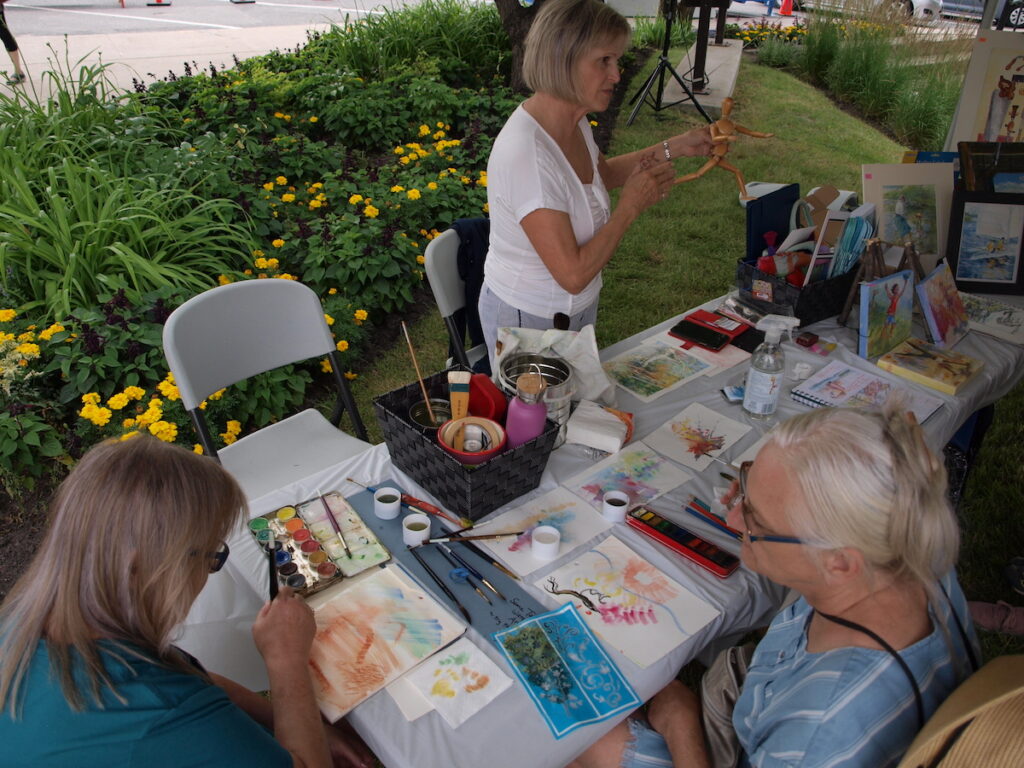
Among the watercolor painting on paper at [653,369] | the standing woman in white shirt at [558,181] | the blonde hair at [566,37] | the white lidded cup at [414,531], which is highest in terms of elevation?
the blonde hair at [566,37]

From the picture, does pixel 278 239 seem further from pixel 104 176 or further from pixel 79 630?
pixel 79 630

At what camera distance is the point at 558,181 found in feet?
6.96

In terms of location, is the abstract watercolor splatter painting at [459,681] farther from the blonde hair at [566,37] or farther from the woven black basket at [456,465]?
the blonde hair at [566,37]

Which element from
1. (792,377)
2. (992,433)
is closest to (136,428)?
(792,377)

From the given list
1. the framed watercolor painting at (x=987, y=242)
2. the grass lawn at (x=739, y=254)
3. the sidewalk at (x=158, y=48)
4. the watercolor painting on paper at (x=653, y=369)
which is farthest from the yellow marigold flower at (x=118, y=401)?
the sidewalk at (x=158, y=48)

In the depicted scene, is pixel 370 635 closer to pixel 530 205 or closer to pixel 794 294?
pixel 530 205

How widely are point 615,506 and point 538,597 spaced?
30 cm

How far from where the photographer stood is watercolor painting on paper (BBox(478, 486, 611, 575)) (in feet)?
4.96

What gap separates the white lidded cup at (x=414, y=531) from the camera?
152 cm

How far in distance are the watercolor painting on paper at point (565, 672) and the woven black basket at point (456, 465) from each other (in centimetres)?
32

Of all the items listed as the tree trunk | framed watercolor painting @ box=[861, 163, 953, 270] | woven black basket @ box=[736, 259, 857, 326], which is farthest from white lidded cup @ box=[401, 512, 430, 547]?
the tree trunk

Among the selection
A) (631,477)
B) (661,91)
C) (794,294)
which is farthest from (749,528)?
(661,91)

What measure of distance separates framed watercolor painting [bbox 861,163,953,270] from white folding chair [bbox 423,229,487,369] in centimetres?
154

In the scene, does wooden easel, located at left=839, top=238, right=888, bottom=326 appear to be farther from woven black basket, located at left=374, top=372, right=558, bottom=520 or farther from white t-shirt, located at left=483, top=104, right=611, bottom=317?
woven black basket, located at left=374, top=372, right=558, bottom=520
